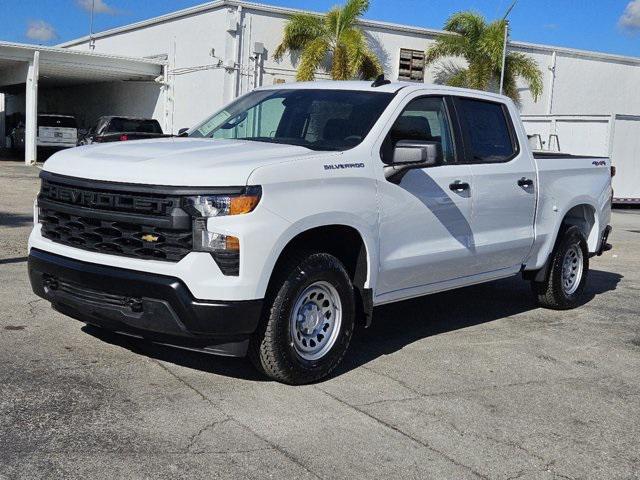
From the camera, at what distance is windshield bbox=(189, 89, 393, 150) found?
5.87 metres

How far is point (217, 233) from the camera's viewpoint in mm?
4668

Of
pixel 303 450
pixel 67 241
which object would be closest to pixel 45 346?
pixel 67 241

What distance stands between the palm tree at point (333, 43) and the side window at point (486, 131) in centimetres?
2167

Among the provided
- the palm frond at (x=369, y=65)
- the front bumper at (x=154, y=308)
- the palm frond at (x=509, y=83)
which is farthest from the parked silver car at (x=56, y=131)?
the front bumper at (x=154, y=308)

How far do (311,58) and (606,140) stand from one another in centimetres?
1045

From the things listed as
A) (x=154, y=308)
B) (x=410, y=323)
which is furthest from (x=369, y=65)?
(x=154, y=308)

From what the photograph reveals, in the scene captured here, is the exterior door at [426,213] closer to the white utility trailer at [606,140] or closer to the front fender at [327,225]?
the front fender at [327,225]

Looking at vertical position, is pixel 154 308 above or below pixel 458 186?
below

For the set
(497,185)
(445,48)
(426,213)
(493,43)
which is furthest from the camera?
(445,48)

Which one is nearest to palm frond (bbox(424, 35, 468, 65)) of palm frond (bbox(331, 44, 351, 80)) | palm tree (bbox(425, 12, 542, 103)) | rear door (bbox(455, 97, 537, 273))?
palm tree (bbox(425, 12, 542, 103))

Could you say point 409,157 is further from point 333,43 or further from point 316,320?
point 333,43

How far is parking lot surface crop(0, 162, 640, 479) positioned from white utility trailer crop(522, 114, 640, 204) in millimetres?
17592

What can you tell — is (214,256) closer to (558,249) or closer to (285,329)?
(285,329)

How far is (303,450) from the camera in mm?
4242
